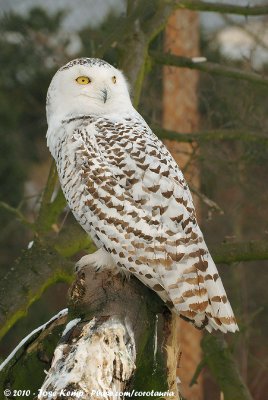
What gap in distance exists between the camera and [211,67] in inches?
266

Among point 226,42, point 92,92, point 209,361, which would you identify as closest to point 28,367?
point 92,92

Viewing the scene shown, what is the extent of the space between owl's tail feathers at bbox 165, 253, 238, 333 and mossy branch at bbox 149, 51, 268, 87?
2882 millimetres

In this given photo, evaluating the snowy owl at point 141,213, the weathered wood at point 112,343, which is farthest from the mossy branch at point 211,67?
the weathered wood at point 112,343

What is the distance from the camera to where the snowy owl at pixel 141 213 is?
13.2ft

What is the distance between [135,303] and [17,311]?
1.69 m

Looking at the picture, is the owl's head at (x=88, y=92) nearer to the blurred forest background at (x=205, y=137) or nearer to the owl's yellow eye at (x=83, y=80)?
the owl's yellow eye at (x=83, y=80)

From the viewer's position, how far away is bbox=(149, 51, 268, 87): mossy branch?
6578mm

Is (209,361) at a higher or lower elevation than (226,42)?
lower

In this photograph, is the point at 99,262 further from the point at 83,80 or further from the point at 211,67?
the point at 211,67

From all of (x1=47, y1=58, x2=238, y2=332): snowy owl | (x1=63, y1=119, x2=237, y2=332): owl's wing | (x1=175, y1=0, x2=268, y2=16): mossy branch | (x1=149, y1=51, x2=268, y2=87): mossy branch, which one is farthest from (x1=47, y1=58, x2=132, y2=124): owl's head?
(x1=175, y1=0, x2=268, y2=16): mossy branch

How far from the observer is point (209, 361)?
277 inches

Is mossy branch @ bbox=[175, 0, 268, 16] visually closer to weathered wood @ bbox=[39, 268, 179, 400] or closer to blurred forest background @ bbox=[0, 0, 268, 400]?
blurred forest background @ bbox=[0, 0, 268, 400]

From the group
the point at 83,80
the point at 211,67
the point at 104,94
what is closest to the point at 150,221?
the point at 104,94

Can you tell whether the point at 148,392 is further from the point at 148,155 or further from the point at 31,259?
the point at 31,259
